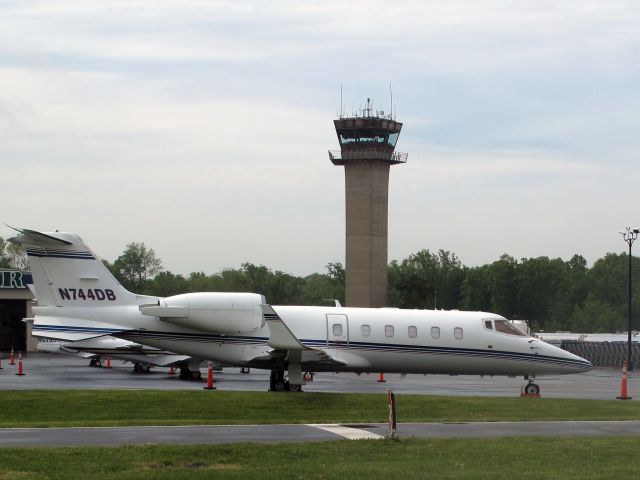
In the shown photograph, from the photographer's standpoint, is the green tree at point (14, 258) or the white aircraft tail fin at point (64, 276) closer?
the white aircraft tail fin at point (64, 276)

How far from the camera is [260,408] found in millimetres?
22266

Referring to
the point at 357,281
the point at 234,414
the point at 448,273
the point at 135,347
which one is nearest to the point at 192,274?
the point at 357,281

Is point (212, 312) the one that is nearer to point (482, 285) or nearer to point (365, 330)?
point (365, 330)

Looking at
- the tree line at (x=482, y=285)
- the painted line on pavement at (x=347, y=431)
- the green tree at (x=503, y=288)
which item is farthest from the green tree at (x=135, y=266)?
the painted line on pavement at (x=347, y=431)

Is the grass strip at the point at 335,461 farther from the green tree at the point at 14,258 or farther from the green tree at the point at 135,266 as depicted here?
the green tree at the point at 14,258

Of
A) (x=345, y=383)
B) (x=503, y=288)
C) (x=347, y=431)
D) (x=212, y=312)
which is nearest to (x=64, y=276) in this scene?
(x=212, y=312)

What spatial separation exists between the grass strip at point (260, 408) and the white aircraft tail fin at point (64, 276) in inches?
162

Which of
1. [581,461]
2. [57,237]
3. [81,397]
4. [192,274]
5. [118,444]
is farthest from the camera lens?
[192,274]

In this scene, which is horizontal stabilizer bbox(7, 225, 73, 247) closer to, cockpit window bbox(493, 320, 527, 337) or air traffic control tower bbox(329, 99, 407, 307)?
cockpit window bbox(493, 320, 527, 337)

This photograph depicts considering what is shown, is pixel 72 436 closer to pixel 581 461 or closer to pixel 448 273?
pixel 581 461

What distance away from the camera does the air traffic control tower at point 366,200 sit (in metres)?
89.5

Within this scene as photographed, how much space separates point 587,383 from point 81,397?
69.5 feet

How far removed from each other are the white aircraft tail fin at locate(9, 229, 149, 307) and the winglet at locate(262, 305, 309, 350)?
5.11 metres

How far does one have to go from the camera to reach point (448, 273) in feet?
455
